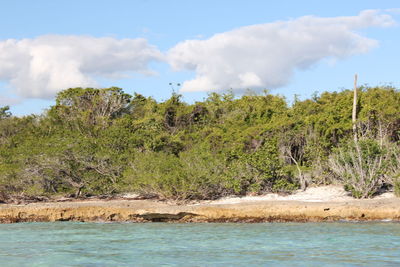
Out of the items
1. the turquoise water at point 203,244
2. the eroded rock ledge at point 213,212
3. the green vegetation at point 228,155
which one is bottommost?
the turquoise water at point 203,244

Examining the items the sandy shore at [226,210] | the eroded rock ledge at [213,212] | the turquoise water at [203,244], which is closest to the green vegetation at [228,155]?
the sandy shore at [226,210]

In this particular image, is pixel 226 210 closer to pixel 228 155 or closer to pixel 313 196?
pixel 313 196

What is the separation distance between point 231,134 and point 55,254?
14324mm

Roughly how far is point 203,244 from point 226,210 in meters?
4.95

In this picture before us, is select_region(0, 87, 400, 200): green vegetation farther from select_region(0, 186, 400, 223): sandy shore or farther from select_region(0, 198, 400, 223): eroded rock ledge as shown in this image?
select_region(0, 198, 400, 223): eroded rock ledge

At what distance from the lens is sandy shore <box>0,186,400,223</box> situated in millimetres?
18516

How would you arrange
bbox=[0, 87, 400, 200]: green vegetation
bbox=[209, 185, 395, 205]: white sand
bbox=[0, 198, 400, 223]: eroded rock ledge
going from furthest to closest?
1. bbox=[0, 87, 400, 200]: green vegetation
2. bbox=[209, 185, 395, 205]: white sand
3. bbox=[0, 198, 400, 223]: eroded rock ledge

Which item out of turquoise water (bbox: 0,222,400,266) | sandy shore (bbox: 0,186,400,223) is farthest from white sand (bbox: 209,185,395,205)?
turquoise water (bbox: 0,222,400,266)

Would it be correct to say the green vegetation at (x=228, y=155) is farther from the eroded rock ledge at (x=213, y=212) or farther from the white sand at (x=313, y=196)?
the eroded rock ledge at (x=213, y=212)

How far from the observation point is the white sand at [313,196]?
21.4 metres

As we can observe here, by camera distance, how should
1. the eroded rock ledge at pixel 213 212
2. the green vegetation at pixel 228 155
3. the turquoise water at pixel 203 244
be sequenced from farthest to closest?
1. the green vegetation at pixel 228 155
2. the eroded rock ledge at pixel 213 212
3. the turquoise water at pixel 203 244

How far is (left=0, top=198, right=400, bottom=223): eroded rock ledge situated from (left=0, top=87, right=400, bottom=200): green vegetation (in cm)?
167

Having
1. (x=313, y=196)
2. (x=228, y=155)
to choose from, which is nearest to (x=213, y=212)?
(x=313, y=196)

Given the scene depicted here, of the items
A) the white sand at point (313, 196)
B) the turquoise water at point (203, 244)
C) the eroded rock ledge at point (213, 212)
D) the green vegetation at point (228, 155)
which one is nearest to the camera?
the turquoise water at point (203, 244)
